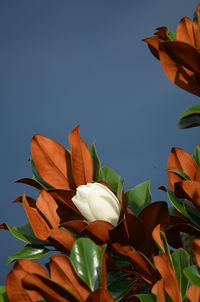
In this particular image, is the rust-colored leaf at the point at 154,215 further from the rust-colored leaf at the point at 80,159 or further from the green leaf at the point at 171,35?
the green leaf at the point at 171,35

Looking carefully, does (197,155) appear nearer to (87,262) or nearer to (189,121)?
(189,121)

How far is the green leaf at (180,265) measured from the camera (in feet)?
1.66

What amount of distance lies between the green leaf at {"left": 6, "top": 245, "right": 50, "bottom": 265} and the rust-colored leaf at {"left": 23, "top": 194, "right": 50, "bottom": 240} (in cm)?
3

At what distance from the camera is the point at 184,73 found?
23.5 inches

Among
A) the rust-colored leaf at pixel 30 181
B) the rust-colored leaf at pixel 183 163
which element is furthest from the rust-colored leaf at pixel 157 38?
the rust-colored leaf at pixel 30 181

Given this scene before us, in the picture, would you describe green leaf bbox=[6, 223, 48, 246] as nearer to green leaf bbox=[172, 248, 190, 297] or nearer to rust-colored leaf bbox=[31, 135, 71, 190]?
rust-colored leaf bbox=[31, 135, 71, 190]

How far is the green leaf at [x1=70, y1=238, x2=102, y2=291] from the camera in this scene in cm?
51

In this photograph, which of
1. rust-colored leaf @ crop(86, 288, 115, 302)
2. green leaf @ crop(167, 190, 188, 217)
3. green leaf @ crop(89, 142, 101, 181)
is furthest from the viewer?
green leaf @ crop(89, 142, 101, 181)

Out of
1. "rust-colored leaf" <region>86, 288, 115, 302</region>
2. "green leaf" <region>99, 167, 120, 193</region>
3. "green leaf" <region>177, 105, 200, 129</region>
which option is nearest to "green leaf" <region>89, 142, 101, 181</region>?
"green leaf" <region>99, 167, 120, 193</region>

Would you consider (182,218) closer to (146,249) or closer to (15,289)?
(146,249)

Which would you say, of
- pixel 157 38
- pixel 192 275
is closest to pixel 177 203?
pixel 192 275

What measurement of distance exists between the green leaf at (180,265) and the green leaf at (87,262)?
0.27ft

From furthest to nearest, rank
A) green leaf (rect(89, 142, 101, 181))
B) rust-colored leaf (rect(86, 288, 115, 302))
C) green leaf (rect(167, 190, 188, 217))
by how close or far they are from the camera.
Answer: green leaf (rect(89, 142, 101, 181))
green leaf (rect(167, 190, 188, 217))
rust-colored leaf (rect(86, 288, 115, 302))

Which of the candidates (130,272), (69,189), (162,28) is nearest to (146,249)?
(130,272)
